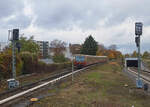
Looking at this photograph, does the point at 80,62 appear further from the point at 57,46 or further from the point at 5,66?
the point at 57,46

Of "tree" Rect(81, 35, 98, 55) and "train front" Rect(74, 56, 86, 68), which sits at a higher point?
"tree" Rect(81, 35, 98, 55)

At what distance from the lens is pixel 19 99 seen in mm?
7969

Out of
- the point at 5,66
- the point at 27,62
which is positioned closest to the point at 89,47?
the point at 27,62

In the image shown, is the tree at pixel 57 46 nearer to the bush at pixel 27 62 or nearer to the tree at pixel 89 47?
the tree at pixel 89 47

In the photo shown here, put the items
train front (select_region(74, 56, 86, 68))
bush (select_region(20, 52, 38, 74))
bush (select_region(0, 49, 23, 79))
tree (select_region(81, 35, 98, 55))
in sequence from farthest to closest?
tree (select_region(81, 35, 98, 55))
train front (select_region(74, 56, 86, 68))
bush (select_region(20, 52, 38, 74))
bush (select_region(0, 49, 23, 79))

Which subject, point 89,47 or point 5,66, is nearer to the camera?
point 5,66

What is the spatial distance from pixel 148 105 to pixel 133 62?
45085 millimetres

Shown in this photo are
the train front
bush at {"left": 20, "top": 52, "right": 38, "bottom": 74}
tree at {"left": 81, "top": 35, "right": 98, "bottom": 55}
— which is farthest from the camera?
tree at {"left": 81, "top": 35, "right": 98, "bottom": 55}

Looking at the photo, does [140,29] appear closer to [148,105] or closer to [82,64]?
[148,105]

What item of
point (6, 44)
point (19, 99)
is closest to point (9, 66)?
point (19, 99)

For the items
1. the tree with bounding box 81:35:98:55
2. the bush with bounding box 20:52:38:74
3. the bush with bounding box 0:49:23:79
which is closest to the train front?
the bush with bounding box 20:52:38:74

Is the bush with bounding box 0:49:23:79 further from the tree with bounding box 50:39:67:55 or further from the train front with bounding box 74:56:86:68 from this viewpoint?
the tree with bounding box 50:39:67:55

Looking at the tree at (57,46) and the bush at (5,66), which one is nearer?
the bush at (5,66)

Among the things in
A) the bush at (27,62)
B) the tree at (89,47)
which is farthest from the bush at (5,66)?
the tree at (89,47)
